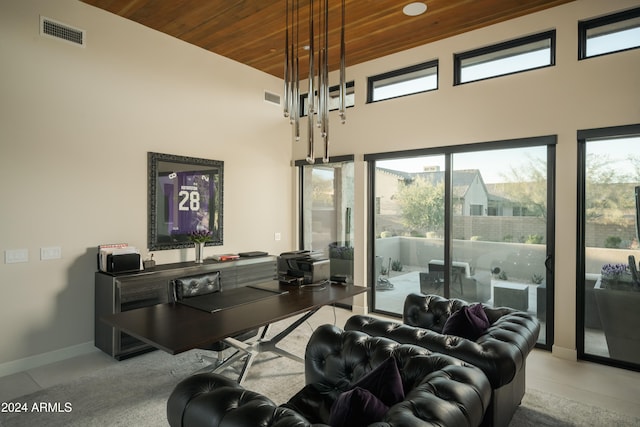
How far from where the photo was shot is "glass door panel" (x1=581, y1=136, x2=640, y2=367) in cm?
358

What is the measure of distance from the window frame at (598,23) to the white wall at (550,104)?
0.07m

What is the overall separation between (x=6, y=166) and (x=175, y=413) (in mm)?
3139

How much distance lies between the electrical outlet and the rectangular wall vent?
3.57 metres

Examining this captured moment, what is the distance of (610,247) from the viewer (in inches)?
145

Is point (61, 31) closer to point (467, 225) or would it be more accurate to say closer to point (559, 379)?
point (467, 225)

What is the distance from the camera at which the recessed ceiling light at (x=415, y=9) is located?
380cm

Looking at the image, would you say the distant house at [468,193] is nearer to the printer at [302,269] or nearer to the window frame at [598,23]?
the window frame at [598,23]

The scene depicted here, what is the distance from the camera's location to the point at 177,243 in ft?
15.3

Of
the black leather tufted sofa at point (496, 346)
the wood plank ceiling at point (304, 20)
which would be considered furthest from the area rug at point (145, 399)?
the wood plank ceiling at point (304, 20)

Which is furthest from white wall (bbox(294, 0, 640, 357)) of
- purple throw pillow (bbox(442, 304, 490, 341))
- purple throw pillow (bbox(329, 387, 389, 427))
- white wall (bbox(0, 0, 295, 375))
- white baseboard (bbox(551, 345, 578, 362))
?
purple throw pillow (bbox(329, 387, 389, 427))

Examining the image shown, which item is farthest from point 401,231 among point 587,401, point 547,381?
point 587,401

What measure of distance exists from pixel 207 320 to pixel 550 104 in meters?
4.02

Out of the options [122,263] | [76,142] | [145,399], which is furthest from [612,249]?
[76,142]

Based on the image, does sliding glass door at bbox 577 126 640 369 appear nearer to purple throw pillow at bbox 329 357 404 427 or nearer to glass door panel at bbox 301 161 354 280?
glass door panel at bbox 301 161 354 280
